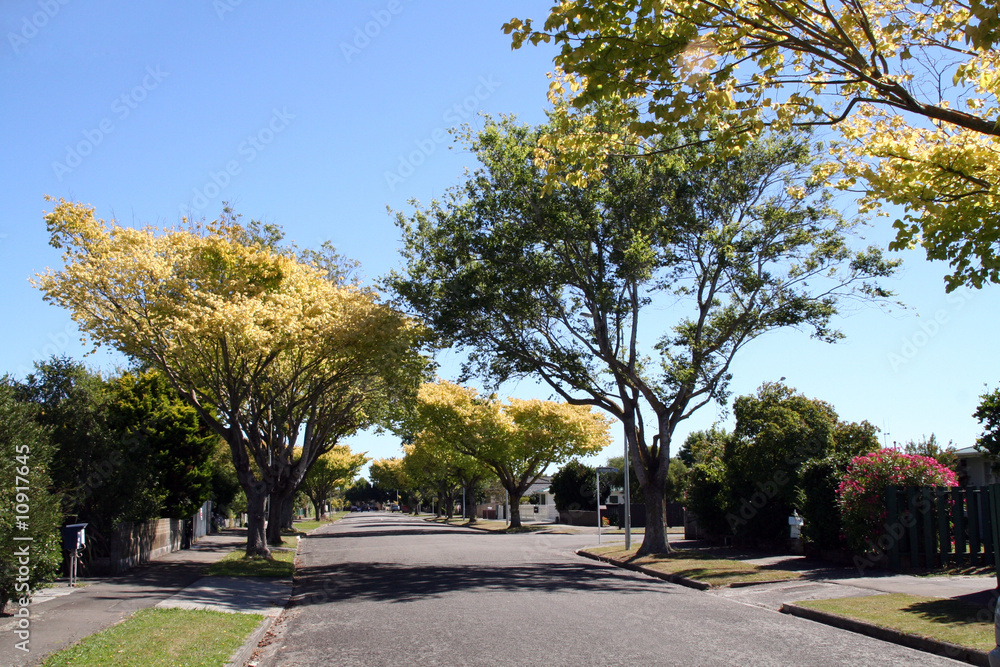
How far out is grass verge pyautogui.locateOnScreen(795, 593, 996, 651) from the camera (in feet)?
30.2

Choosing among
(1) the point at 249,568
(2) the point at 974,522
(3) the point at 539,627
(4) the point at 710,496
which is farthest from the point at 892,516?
(1) the point at 249,568

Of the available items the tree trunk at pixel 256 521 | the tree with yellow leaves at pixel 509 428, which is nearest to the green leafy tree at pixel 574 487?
the tree with yellow leaves at pixel 509 428

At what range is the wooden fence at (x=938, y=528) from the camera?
1534 cm

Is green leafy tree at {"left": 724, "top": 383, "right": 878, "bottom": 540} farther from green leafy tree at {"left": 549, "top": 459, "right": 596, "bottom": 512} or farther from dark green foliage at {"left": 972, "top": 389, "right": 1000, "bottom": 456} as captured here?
green leafy tree at {"left": 549, "top": 459, "right": 596, "bottom": 512}

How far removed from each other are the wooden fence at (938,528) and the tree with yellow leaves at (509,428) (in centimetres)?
3251

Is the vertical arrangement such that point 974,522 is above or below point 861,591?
above

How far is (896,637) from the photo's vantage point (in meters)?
9.72

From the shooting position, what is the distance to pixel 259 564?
20484 mm

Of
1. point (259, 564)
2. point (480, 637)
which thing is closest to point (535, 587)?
point (480, 637)

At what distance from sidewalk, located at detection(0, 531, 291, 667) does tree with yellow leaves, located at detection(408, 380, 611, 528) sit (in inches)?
1114

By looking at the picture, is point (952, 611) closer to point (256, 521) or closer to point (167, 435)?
point (256, 521)

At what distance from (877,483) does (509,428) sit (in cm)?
3286

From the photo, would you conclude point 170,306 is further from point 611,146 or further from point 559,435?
point 559,435

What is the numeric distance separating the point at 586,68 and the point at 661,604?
874 centimetres
